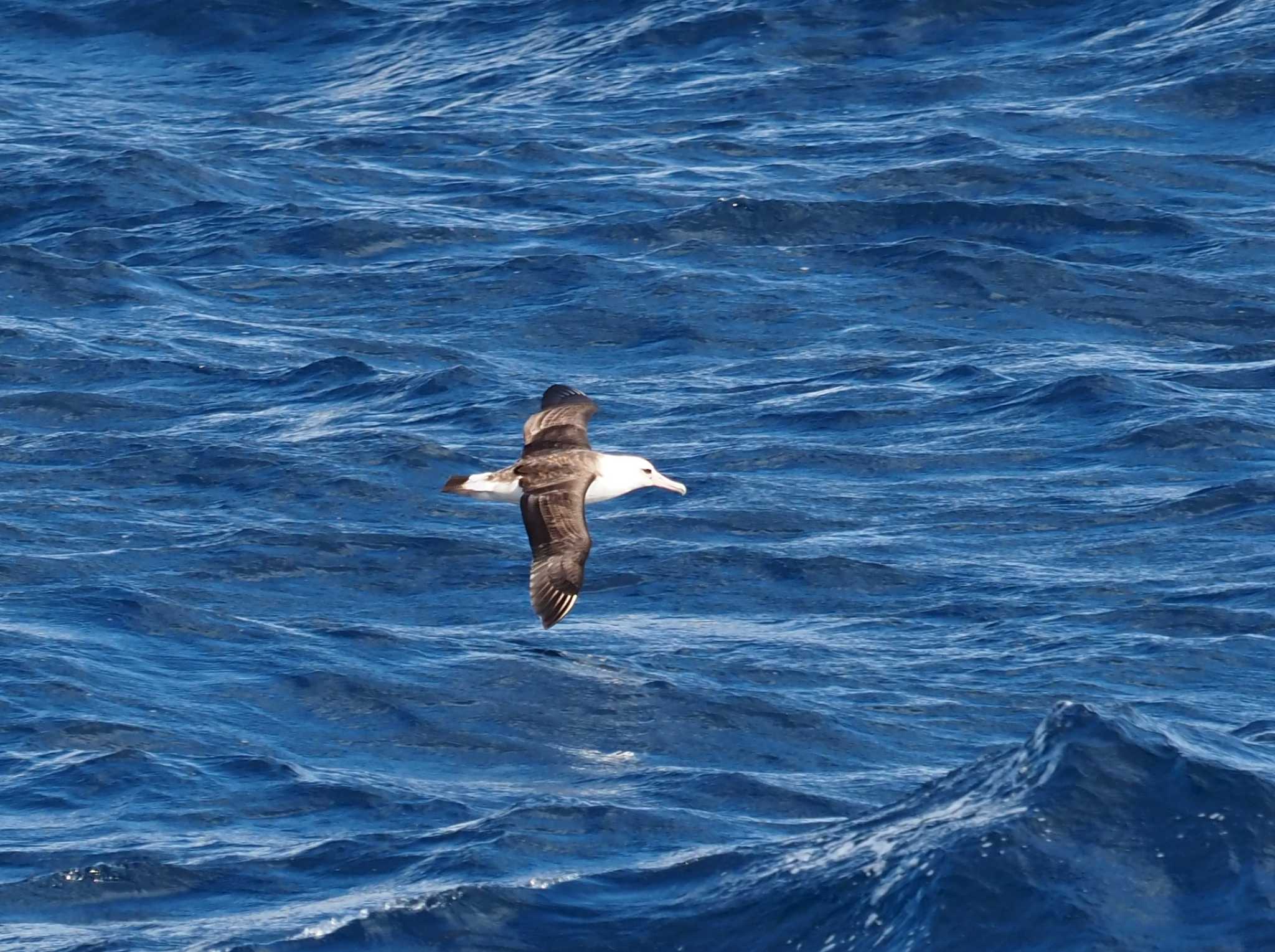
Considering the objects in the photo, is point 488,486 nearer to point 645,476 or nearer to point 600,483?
point 600,483

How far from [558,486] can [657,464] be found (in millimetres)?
3428

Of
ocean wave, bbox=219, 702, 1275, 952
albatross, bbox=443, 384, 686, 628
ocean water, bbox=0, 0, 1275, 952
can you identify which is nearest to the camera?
ocean wave, bbox=219, 702, 1275, 952

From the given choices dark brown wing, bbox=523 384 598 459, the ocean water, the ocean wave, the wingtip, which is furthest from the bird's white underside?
the ocean wave

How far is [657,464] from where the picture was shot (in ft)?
59.0

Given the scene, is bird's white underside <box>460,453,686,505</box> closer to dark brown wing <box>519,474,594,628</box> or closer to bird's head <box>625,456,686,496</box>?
bird's head <box>625,456,686,496</box>

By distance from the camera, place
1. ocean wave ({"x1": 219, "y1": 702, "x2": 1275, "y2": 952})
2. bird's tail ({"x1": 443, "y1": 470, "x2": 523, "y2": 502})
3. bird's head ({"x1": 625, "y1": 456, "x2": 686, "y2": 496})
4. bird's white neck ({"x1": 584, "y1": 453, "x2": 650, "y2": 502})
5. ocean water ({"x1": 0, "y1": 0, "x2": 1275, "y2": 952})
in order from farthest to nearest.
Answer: bird's head ({"x1": 625, "y1": 456, "x2": 686, "y2": 496})
bird's white neck ({"x1": 584, "y1": 453, "x2": 650, "y2": 502})
bird's tail ({"x1": 443, "y1": 470, "x2": 523, "y2": 502})
ocean water ({"x1": 0, "y1": 0, "x2": 1275, "y2": 952})
ocean wave ({"x1": 219, "y1": 702, "x2": 1275, "y2": 952})

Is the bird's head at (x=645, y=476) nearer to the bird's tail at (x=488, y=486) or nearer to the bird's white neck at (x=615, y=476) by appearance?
the bird's white neck at (x=615, y=476)

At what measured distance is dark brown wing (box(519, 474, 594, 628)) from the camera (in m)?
13.4

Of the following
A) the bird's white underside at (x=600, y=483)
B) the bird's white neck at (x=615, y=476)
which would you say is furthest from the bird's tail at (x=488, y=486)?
the bird's white neck at (x=615, y=476)

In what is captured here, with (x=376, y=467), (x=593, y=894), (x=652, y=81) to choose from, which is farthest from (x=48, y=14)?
(x=593, y=894)

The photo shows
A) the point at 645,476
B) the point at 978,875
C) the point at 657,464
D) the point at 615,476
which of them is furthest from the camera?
the point at 657,464

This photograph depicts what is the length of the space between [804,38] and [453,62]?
13.4 feet

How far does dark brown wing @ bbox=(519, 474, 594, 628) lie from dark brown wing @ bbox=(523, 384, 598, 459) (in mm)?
803

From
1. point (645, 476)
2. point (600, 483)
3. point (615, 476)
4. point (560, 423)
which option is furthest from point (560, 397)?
point (600, 483)
